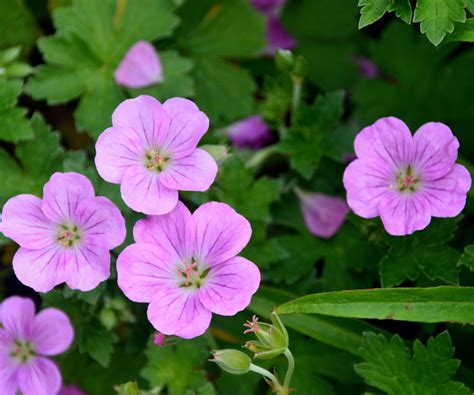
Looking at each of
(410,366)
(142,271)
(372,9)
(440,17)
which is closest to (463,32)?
(440,17)

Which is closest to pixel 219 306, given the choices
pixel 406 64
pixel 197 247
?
pixel 197 247

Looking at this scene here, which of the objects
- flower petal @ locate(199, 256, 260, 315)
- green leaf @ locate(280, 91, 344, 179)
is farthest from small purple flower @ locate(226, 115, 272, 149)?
flower petal @ locate(199, 256, 260, 315)

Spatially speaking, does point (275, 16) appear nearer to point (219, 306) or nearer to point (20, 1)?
point (20, 1)

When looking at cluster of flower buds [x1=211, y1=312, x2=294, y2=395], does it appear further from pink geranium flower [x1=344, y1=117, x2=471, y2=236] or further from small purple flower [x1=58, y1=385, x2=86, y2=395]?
small purple flower [x1=58, y1=385, x2=86, y2=395]

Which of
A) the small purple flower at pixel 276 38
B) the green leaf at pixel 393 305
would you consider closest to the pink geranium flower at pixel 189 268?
the green leaf at pixel 393 305

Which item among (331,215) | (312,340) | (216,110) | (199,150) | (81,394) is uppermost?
(199,150)

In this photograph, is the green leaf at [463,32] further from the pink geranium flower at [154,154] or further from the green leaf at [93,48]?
the green leaf at [93,48]
